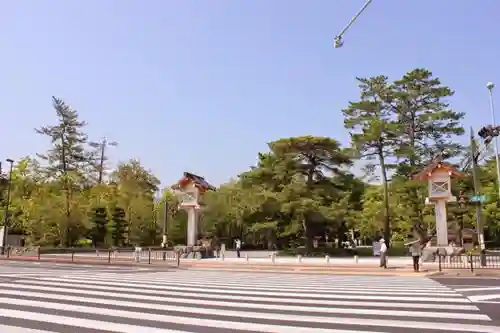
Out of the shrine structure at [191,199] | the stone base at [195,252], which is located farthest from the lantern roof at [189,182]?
the stone base at [195,252]

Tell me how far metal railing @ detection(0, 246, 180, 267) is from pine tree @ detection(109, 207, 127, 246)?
376 inches

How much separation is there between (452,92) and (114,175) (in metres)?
48.0

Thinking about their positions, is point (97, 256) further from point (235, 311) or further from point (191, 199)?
point (235, 311)

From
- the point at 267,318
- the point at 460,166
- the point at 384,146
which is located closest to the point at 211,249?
the point at 384,146

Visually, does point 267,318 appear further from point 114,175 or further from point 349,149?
point 114,175

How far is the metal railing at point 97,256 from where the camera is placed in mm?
30069

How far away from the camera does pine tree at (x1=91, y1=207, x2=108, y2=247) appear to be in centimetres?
5109

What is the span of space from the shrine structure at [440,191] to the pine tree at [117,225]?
3541 centimetres

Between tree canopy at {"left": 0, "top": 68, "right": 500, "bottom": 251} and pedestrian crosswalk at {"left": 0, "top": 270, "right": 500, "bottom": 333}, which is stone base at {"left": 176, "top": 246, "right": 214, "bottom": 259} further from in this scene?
pedestrian crosswalk at {"left": 0, "top": 270, "right": 500, "bottom": 333}

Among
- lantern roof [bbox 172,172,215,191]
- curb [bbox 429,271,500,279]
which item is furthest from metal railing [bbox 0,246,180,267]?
curb [bbox 429,271,500,279]

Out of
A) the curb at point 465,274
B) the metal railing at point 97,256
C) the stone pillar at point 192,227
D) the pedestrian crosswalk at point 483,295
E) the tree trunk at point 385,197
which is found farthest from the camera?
the tree trunk at point 385,197

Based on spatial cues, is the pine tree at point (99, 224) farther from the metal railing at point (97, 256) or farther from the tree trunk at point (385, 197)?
the tree trunk at point (385, 197)

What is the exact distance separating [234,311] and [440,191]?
26401mm

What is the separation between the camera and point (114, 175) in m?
67.5
